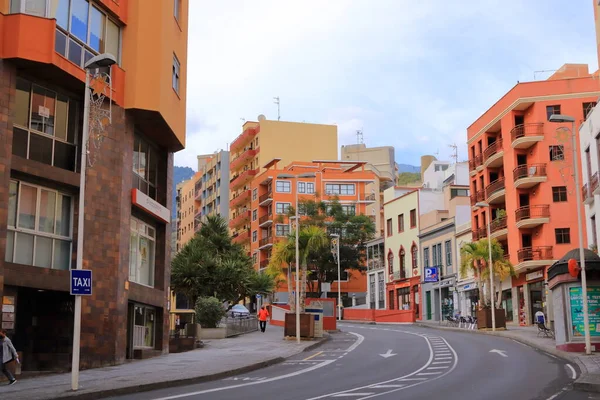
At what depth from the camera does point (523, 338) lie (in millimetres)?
39594

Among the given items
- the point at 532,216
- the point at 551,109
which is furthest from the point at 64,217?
the point at 551,109

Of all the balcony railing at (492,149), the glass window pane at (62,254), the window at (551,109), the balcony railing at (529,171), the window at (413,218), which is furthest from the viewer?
the window at (413,218)

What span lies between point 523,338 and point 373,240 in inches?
1982

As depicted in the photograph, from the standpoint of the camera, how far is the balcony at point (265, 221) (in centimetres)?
10419

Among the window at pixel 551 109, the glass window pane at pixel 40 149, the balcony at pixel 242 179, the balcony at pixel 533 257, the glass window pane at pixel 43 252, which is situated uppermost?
the balcony at pixel 242 179

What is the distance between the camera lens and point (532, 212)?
57750mm

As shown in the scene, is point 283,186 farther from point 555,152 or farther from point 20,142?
point 20,142

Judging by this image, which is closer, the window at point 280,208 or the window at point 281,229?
the window at point 281,229

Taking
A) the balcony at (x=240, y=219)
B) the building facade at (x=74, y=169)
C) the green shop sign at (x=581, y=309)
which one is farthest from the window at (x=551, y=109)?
the balcony at (x=240, y=219)

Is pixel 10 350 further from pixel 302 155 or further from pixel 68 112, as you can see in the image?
pixel 302 155

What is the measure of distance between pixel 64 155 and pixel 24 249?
3667 millimetres

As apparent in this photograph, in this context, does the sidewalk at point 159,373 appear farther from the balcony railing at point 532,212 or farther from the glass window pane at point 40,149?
the balcony railing at point 532,212

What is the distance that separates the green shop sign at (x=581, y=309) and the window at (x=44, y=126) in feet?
58.9

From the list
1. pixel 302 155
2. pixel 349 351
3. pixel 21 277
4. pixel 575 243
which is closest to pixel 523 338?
pixel 349 351
